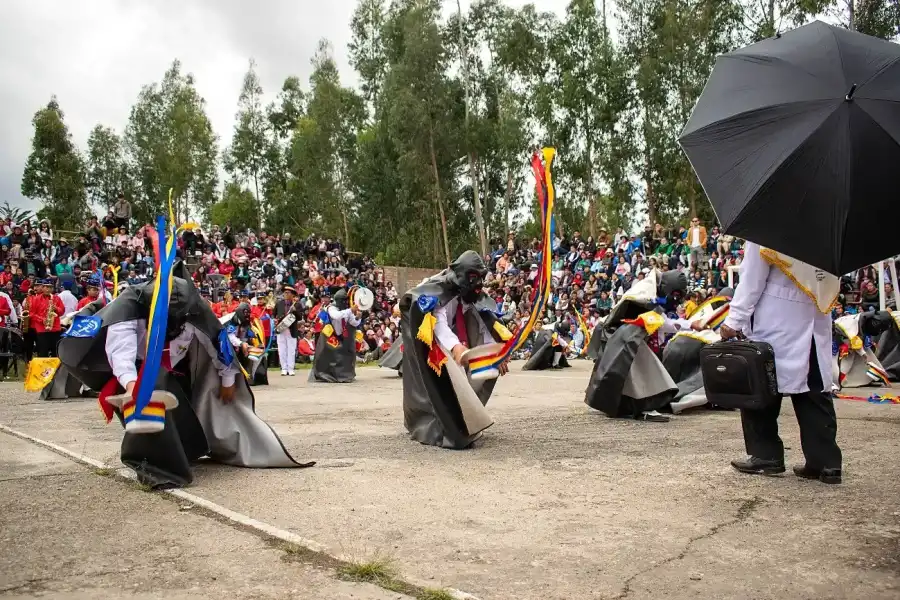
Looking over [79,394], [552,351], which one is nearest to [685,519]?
[79,394]

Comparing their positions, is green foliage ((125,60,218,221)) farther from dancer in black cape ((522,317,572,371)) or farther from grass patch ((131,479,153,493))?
grass patch ((131,479,153,493))

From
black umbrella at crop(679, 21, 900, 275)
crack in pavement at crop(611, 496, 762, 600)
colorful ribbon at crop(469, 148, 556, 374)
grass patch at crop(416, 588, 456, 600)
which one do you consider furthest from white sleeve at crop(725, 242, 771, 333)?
grass patch at crop(416, 588, 456, 600)

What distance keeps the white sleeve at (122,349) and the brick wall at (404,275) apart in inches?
1350

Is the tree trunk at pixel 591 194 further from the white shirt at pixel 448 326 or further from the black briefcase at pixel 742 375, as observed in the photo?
the black briefcase at pixel 742 375

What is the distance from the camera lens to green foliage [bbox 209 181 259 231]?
5097 cm

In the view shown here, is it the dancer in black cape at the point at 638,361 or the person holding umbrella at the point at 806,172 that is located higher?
the person holding umbrella at the point at 806,172

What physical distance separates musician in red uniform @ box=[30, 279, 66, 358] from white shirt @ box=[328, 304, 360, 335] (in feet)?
17.0

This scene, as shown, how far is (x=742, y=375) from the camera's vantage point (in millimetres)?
5012

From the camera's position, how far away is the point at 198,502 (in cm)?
461

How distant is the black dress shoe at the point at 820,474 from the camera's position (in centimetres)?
496

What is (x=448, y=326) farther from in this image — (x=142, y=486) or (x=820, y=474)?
(x=820, y=474)

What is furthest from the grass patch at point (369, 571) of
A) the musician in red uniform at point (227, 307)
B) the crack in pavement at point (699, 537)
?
the musician in red uniform at point (227, 307)

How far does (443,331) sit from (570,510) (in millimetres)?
2581

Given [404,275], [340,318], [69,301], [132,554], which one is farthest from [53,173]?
[132,554]
